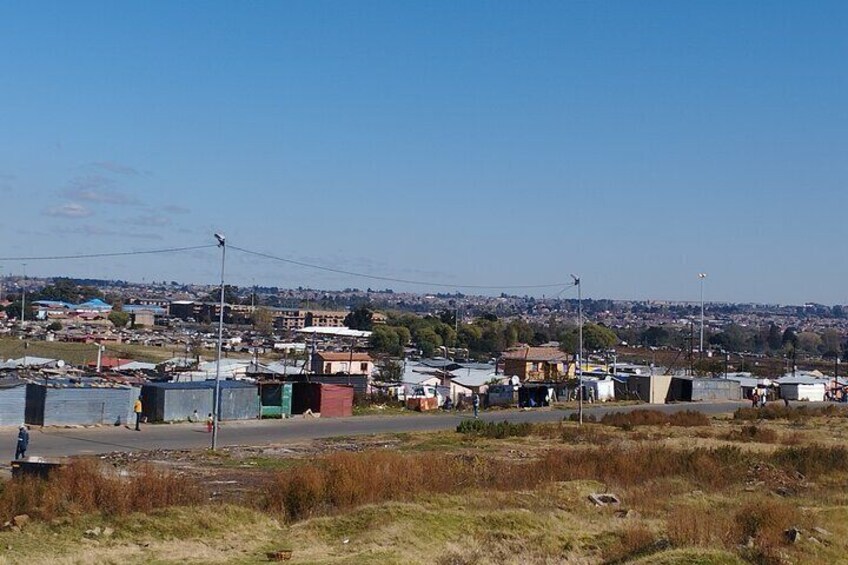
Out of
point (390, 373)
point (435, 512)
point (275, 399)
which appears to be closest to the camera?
point (435, 512)

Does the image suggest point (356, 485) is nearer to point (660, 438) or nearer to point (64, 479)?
point (64, 479)

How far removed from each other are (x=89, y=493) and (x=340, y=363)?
189 ft

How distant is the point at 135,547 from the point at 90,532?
112 centimetres

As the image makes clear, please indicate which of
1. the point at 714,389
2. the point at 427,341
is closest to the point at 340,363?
the point at 714,389

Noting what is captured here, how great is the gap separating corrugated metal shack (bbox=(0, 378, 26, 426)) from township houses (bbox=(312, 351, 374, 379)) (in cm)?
3573

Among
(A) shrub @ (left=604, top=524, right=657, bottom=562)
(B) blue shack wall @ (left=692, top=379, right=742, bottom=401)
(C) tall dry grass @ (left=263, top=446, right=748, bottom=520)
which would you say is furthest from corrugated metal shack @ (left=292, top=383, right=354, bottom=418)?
(B) blue shack wall @ (left=692, top=379, right=742, bottom=401)

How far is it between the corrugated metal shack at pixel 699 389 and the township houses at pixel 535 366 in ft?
28.9

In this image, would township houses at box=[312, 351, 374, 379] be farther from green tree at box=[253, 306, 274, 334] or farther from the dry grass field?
green tree at box=[253, 306, 274, 334]

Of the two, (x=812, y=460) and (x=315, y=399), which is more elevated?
(x=812, y=460)

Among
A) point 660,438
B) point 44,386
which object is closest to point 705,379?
point 660,438

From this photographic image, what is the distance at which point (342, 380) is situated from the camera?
59.7 m

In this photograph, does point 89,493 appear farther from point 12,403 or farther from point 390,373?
point 390,373

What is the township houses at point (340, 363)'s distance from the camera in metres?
74.7

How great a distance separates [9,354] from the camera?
82.4 meters
